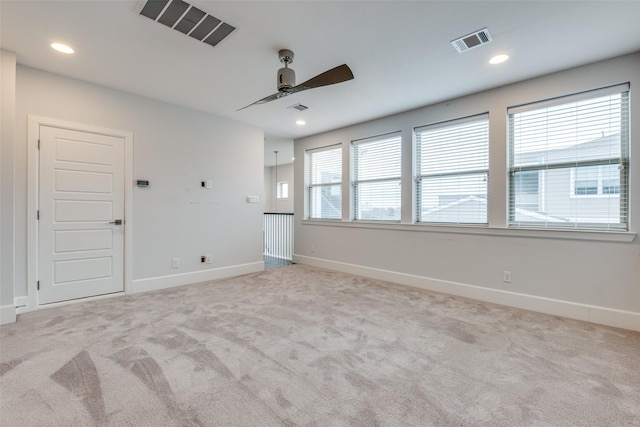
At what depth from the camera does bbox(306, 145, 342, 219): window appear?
216 inches

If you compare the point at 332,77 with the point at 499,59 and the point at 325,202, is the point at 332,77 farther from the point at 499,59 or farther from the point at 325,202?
the point at 325,202

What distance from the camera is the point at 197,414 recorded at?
1565 mm

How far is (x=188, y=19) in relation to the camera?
2264 mm

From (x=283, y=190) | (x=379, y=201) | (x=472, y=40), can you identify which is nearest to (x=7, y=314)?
(x=379, y=201)

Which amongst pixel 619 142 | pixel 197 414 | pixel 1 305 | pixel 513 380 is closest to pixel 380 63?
pixel 619 142

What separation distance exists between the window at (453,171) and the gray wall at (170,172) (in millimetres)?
2826

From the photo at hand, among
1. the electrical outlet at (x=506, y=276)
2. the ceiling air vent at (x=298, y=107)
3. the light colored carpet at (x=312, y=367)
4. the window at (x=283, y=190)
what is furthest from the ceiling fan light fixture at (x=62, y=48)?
the window at (x=283, y=190)

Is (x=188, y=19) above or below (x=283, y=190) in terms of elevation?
above

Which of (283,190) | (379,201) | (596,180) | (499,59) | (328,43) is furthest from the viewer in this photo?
(283,190)

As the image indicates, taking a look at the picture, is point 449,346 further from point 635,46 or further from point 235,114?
point 235,114

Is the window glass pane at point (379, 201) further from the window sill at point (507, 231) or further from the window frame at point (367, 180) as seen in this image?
the window sill at point (507, 231)

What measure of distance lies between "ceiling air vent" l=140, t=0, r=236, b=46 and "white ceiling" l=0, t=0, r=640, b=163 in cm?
7

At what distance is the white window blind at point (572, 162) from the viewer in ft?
9.42

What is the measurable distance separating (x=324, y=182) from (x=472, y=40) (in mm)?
3545
